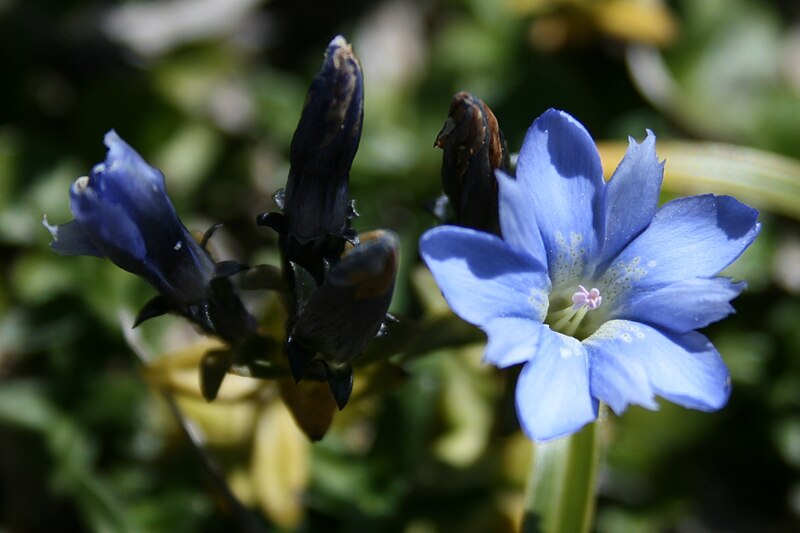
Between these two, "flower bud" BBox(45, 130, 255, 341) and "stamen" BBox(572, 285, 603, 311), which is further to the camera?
"stamen" BBox(572, 285, 603, 311)

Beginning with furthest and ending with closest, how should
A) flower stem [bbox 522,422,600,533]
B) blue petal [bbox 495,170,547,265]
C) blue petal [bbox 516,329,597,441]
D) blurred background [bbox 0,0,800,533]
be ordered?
blurred background [bbox 0,0,800,533]
flower stem [bbox 522,422,600,533]
blue petal [bbox 495,170,547,265]
blue petal [bbox 516,329,597,441]

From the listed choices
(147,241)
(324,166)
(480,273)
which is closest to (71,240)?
(147,241)

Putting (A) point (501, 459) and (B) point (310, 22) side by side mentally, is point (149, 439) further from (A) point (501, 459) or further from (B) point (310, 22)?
(B) point (310, 22)

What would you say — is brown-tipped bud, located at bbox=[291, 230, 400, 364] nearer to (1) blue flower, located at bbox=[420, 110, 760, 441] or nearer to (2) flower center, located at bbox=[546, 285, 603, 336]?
(1) blue flower, located at bbox=[420, 110, 760, 441]

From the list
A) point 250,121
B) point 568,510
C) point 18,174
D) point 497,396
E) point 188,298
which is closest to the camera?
point 188,298

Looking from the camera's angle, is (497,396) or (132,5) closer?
(497,396)

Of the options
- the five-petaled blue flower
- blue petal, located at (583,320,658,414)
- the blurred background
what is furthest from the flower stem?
the five-petaled blue flower

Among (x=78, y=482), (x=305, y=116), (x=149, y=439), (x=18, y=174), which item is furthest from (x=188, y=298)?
(x=18, y=174)
